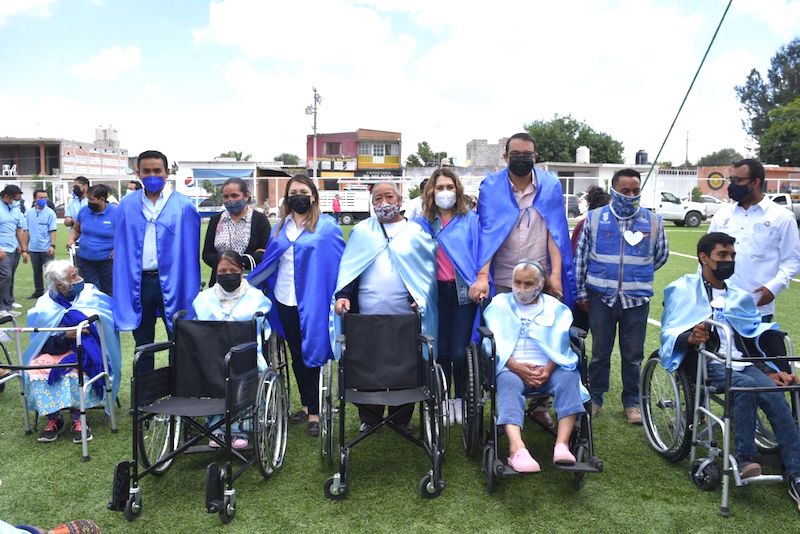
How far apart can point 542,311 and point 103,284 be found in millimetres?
4998

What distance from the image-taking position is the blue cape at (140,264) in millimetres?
4367

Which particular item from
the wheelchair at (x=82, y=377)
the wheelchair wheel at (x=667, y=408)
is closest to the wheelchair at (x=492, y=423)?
the wheelchair wheel at (x=667, y=408)

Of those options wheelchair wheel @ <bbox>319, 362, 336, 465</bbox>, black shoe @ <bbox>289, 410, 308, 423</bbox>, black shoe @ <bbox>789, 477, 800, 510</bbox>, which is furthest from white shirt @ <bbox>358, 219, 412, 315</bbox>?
black shoe @ <bbox>789, 477, 800, 510</bbox>

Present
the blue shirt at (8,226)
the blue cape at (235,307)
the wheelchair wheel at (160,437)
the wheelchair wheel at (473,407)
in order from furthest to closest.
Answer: the blue shirt at (8,226) < the blue cape at (235,307) < the wheelchair wheel at (160,437) < the wheelchair wheel at (473,407)

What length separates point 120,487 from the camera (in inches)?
127

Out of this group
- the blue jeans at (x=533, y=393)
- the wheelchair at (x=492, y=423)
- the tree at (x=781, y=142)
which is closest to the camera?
the wheelchair at (x=492, y=423)

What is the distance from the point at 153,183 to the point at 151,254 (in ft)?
1.60

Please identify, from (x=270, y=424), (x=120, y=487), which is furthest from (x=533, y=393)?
(x=120, y=487)

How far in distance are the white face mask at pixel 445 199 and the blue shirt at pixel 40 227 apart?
7230 mm

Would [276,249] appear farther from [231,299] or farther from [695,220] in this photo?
[695,220]

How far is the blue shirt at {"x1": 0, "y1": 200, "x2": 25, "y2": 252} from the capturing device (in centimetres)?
803

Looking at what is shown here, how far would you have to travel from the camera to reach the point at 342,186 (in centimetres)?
2966

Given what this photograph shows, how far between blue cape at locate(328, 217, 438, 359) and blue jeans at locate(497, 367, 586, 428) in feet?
2.07

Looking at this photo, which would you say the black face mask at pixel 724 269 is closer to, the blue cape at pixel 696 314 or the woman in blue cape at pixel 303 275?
the blue cape at pixel 696 314
